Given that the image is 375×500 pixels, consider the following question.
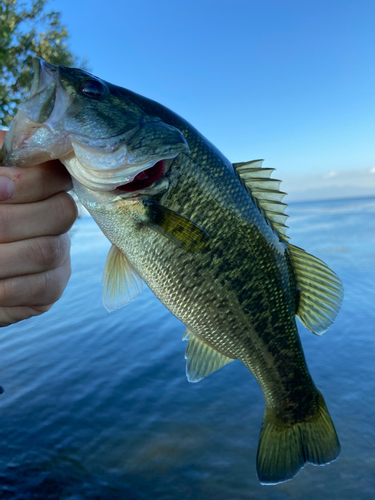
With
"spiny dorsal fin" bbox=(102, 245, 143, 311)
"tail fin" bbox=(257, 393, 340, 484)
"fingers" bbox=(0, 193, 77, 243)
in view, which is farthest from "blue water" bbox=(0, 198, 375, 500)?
"fingers" bbox=(0, 193, 77, 243)

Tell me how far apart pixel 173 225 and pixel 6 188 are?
30.3 inches

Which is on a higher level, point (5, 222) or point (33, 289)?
point (5, 222)

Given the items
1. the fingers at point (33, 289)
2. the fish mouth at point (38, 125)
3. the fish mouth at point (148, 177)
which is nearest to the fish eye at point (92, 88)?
the fish mouth at point (38, 125)

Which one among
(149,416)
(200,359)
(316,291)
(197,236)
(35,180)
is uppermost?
(35,180)

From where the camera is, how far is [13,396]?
4.86m

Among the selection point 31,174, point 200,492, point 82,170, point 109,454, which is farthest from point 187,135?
point 109,454

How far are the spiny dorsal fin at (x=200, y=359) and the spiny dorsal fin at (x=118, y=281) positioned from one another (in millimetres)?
455

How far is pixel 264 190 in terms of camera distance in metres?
1.94

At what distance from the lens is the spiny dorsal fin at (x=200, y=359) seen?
2024 mm

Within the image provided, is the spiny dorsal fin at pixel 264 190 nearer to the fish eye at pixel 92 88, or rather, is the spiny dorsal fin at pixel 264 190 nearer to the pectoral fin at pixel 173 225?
the pectoral fin at pixel 173 225

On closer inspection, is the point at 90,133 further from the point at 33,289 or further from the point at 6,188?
the point at 33,289

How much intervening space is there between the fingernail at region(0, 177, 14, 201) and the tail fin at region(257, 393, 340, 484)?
1.97 meters

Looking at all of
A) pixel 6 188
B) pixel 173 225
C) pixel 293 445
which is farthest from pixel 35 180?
pixel 293 445

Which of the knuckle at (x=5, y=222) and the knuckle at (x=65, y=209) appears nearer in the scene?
the knuckle at (x=5, y=222)
